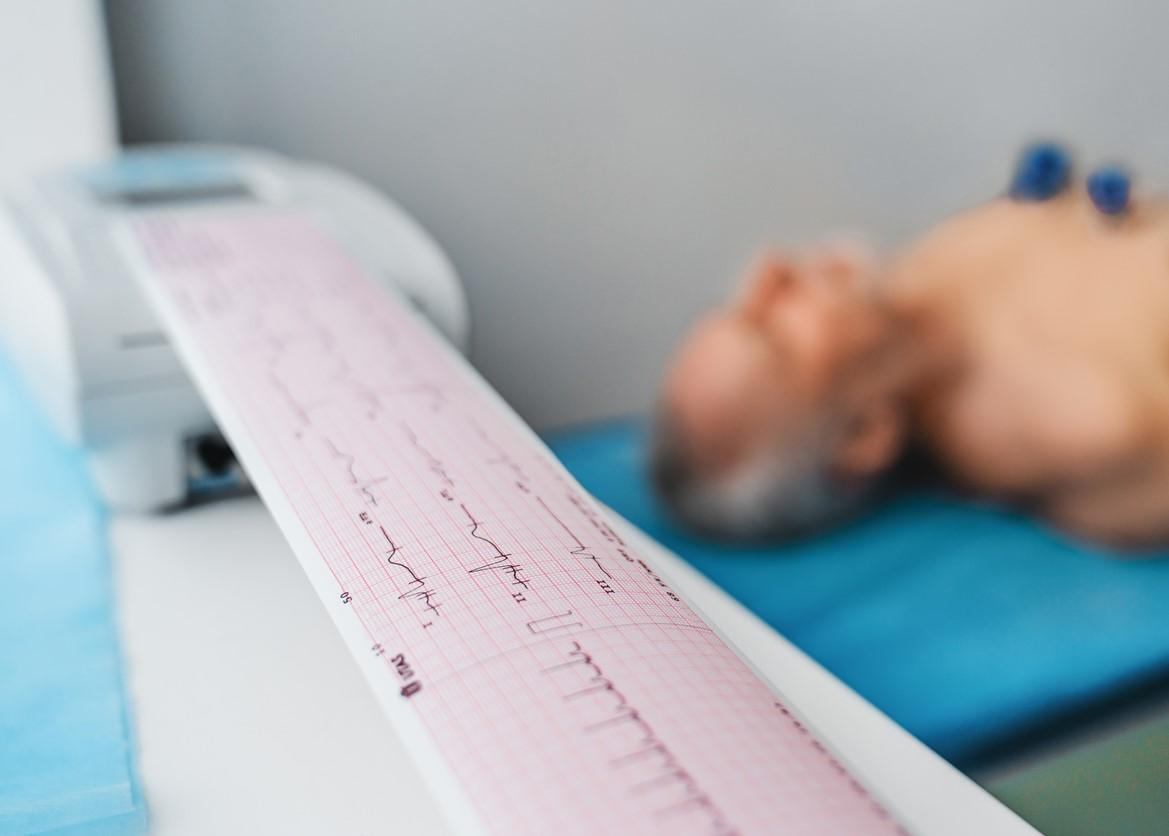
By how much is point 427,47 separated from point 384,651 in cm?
66

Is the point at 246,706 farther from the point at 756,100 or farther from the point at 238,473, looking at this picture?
the point at 756,100

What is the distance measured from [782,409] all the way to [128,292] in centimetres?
45

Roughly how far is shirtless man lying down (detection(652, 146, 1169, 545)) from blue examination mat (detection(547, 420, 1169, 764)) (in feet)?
0.10

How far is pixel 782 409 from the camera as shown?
774mm

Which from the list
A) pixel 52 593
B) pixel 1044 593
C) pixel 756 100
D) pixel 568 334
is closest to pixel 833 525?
pixel 1044 593

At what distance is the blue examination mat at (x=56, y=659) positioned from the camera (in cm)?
37

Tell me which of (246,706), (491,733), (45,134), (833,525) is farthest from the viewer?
(833,525)

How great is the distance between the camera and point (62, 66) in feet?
2.27

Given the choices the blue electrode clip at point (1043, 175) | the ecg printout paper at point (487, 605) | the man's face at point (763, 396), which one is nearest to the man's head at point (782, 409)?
the man's face at point (763, 396)

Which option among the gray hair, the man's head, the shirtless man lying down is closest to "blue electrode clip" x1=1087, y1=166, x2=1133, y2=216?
the shirtless man lying down

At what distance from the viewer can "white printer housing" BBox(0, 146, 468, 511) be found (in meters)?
0.53

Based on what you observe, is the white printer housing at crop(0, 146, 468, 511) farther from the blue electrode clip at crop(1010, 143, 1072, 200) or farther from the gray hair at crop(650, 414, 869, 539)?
the blue electrode clip at crop(1010, 143, 1072, 200)

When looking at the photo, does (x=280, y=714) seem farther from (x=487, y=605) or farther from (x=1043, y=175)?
(x=1043, y=175)

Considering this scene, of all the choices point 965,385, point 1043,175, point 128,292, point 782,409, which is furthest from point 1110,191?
point 128,292
